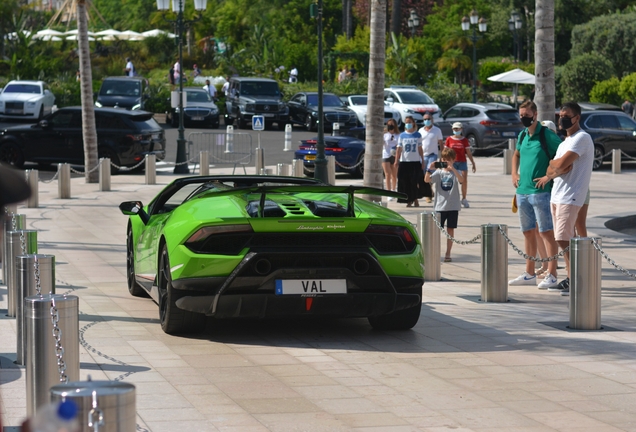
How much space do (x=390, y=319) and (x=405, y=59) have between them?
155ft

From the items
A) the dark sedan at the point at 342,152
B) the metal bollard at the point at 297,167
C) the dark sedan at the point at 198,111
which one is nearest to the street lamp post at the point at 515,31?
the dark sedan at the point at 198,111

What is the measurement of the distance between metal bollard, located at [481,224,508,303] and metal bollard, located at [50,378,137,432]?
715 cm

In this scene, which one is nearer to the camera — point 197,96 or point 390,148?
point 390,148

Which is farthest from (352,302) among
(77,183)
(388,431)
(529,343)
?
(77,183)

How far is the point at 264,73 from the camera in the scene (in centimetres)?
5931

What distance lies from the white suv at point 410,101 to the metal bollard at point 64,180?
65.2ft

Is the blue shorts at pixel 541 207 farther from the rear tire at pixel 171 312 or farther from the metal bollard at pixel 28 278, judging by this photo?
the metal bollard at pixel 28 278

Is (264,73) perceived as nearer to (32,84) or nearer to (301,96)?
(301,96)

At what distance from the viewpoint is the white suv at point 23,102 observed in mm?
39469

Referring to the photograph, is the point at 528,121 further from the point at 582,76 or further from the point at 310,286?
the point at 582,76

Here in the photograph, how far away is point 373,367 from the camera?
757cm

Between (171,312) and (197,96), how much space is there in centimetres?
3697

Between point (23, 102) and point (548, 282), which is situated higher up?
point (23, 102)

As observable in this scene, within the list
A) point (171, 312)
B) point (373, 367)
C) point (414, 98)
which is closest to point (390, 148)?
point (171, 312)
